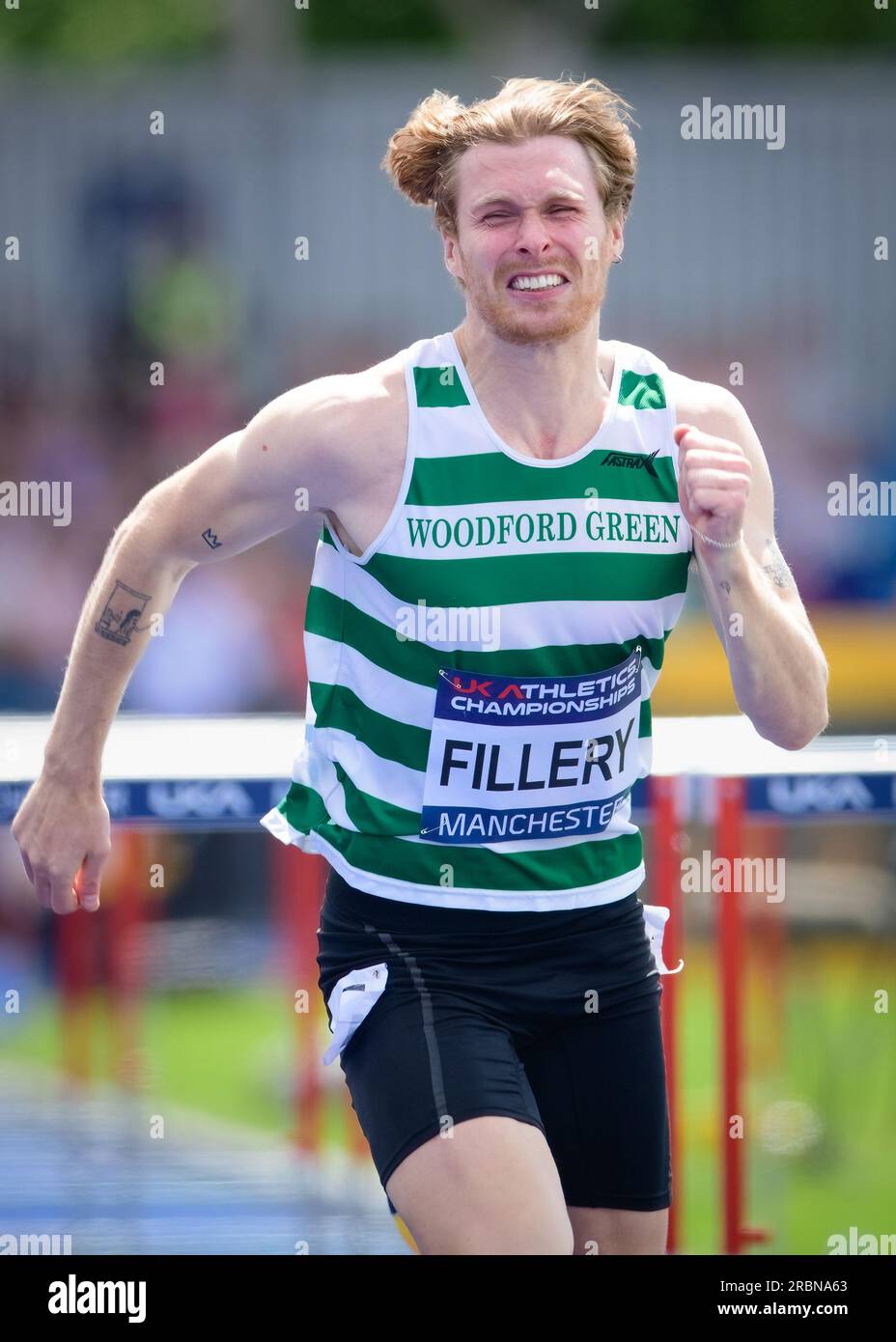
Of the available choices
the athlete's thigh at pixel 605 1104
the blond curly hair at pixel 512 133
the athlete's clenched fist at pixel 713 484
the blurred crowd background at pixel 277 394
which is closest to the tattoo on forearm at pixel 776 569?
the athlete's clenched fist at pixel 713 484

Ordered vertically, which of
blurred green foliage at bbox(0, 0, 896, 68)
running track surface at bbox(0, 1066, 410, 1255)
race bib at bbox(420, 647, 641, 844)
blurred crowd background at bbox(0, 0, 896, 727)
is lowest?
running track surface at bbox(0, 1066, 410, 1255)

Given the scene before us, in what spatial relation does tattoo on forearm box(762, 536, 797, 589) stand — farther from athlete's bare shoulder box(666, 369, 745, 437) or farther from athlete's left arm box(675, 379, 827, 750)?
athlete's bare shoulder box(666, 369, 745, 437)

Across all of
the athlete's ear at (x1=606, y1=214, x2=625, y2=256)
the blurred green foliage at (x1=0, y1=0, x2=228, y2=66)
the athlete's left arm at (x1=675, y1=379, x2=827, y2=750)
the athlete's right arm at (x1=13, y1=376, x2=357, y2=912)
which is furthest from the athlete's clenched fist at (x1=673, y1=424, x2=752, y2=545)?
the blurred green foliage at (x1=0, y1=0, x2=228, y2=66)

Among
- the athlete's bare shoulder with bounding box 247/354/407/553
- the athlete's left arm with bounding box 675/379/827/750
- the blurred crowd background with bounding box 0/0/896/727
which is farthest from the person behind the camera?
the blurred crowd background with bounding box 0/0/896/727

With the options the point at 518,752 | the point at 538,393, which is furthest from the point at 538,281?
the point at 518,752

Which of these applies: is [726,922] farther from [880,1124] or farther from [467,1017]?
[467,1017]

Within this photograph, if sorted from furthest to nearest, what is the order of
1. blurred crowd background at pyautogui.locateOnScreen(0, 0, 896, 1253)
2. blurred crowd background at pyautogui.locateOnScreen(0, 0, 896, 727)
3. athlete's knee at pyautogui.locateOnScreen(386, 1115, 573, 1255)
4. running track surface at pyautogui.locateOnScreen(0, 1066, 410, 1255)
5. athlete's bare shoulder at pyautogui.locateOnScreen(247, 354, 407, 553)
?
blurred crowd background at pyautogui.locateOnScreen(0, 0, 896, 727), blurred crowd background at pyautogui.locateOnScreen(0, 0, 896, 1253), running track surface at pyautogui.locateOnScreen(0, 1066, 410, 1255), athlete's bare shoulder at pyautogui.locateOnScreen(247, 354, 407, 553), athlete's knee at pyautogui.locateOnScreen(386, 1115, 573, 1255)

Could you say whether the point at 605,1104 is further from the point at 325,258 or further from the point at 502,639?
the point at 325,258

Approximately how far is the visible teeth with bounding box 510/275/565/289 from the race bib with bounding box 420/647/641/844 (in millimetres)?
561

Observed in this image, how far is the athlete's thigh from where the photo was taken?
284 cm

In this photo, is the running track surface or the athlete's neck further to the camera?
the running track surface

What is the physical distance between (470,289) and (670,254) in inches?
367

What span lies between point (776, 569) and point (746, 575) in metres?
0.26
